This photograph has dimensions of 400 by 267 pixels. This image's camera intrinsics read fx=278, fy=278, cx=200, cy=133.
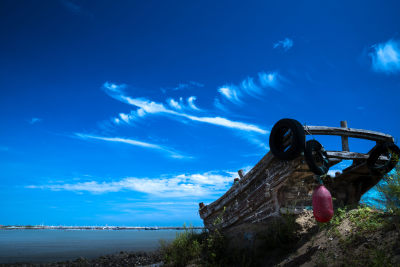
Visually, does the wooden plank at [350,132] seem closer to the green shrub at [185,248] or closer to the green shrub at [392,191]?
the green shrub at [392,191]

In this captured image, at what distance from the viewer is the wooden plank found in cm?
844

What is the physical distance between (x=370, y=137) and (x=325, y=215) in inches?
227

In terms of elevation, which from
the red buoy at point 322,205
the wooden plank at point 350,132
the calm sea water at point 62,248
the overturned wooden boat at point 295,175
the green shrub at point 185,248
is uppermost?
the wooden plank at point 350,132

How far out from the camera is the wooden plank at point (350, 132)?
27.7 feet

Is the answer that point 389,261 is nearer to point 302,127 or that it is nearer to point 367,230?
point 367,230

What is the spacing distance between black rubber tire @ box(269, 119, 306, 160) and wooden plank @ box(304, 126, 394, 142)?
59 cm

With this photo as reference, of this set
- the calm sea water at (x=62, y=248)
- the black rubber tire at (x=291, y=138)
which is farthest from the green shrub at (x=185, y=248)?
the calm sea water at (x=62, y=248)

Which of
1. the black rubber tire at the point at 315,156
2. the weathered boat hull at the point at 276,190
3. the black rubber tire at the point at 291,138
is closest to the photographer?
the black rubber tire at the point at 315,156

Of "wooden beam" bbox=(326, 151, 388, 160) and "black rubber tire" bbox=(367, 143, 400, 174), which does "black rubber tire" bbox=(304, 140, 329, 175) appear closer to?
"wooden beam" bbox=(326, 151, 388, 160)

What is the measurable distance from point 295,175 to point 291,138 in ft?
4.32

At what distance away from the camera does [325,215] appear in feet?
19.0

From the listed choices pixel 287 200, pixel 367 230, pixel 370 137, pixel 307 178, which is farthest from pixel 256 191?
pixel 370 137

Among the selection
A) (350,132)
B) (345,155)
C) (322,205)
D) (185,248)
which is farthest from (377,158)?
(185,248)

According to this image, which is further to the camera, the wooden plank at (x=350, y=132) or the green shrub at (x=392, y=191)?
the wooden plank at (x=350, y=132)
